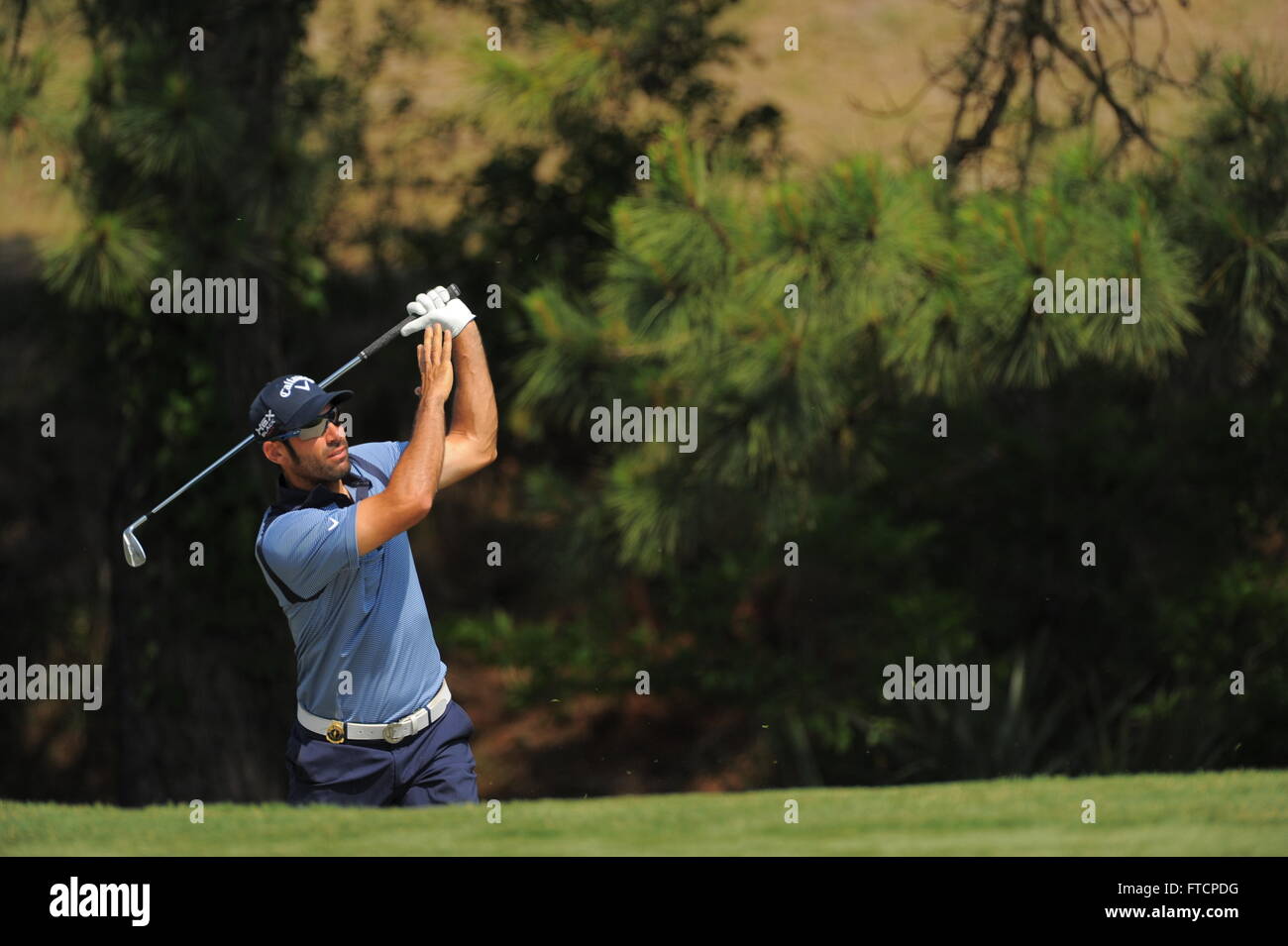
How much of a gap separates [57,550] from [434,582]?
2.56m

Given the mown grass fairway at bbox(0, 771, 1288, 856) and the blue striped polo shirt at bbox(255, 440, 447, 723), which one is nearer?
the blue striped polo shirt at bbox(255, 440, 447, 723)

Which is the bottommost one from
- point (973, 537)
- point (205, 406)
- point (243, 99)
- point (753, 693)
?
point (753, 693)

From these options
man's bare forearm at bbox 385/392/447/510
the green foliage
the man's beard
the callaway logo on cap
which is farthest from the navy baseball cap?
the green foliage

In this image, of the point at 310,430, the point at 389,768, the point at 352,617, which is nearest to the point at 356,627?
the point at 352,617

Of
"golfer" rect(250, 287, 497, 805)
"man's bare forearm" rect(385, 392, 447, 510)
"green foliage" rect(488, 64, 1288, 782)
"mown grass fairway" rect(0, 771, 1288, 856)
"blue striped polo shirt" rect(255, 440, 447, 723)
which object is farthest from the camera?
"green foliage" rect(488, 64, 1288, 782)

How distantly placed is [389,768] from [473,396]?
1024 mm

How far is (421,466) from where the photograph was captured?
385 centimetres

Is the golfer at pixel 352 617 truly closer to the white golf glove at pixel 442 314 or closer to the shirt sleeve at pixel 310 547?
the shirt sleeve at pixel 310 547

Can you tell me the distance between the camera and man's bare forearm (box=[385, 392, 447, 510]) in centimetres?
384

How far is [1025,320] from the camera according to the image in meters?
6.38

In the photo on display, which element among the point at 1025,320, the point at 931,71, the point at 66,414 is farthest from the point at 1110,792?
the point at 66,414

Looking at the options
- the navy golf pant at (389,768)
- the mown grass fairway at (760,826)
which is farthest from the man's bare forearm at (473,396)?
the mown grass fairway at (760,826)

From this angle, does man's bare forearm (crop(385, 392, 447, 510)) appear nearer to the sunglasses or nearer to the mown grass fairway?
the sunglasses

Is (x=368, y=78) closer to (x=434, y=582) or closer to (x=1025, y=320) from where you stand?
(x=434, y=582)
